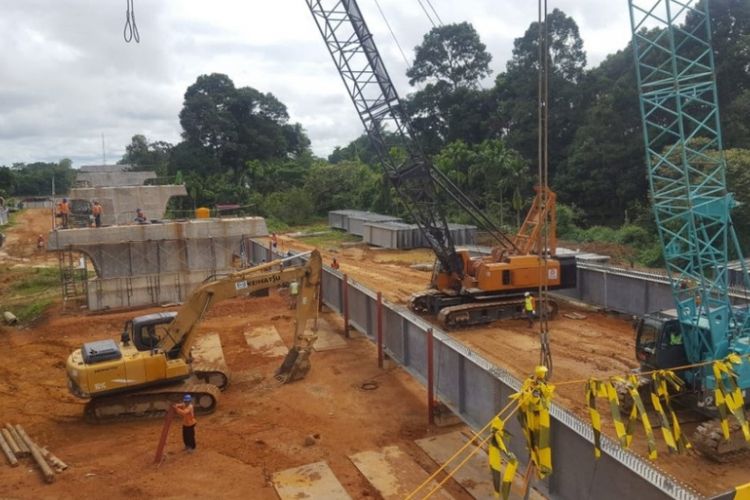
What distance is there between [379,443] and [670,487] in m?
6.31

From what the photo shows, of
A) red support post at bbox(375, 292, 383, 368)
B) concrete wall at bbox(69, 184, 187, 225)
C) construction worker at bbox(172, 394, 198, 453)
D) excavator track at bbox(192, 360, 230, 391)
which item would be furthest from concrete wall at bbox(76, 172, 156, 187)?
construction worker at bbox(172, 394, 198, 453)

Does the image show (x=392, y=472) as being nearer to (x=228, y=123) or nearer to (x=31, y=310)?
(x=31, y=310)

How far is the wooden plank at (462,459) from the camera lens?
30.5ft

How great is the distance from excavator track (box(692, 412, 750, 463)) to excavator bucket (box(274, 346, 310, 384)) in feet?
28.0

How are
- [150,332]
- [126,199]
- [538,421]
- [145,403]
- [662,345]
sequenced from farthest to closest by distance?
[126,199], [150,332], [145,403], [662,345], [538,421]

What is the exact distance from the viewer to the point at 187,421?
425 inches

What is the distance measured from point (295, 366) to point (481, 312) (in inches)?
286

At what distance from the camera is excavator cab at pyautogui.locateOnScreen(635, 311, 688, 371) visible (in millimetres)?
11633

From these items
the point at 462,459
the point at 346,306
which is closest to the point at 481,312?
the point at 346,306

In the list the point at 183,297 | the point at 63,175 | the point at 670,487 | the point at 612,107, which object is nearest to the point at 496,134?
the point at 612,107

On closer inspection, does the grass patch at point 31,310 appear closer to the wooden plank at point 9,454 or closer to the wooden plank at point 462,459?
the wooden plank at point 9,454

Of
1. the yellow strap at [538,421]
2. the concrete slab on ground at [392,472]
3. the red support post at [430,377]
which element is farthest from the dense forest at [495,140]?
the yellow strap at [538,421]

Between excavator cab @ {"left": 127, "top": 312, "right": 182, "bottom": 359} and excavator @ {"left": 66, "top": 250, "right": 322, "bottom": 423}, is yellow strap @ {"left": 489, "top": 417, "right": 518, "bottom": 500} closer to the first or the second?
excavator @ {"left": 66, "top": 250, "right": 322, "bottom": 423}

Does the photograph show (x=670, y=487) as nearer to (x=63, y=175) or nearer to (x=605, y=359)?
(x=605, y=359)
